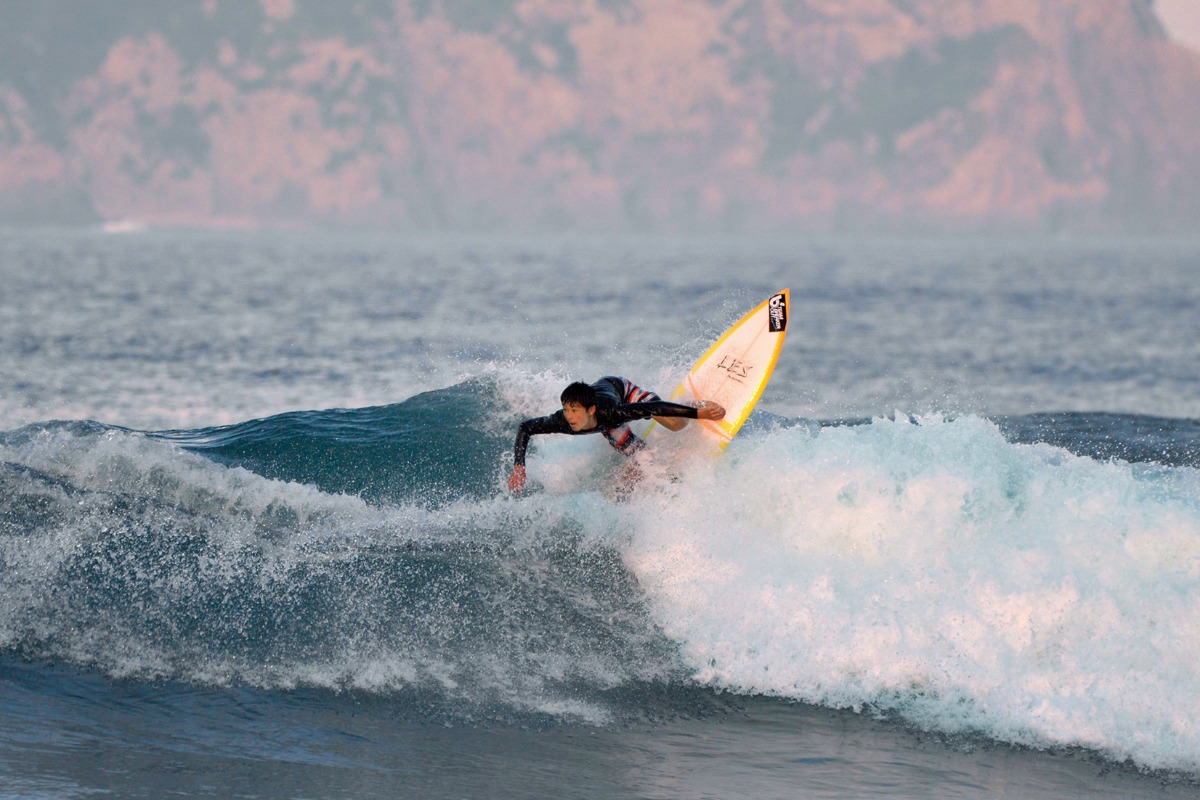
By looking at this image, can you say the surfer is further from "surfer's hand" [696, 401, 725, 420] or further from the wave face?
the wave face

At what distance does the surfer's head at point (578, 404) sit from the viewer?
336 inches

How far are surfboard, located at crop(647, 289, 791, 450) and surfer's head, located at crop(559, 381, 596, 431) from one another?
147 cm

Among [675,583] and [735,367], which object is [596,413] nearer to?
[675,583]

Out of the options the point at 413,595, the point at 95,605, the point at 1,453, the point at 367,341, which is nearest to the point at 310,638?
the point at 413,595

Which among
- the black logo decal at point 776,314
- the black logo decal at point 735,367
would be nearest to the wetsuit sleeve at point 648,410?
the black logo decal at point 735,367

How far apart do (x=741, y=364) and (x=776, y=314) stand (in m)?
0.49

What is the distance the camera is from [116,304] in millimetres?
35406

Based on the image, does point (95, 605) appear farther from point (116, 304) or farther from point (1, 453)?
point (116, 304)

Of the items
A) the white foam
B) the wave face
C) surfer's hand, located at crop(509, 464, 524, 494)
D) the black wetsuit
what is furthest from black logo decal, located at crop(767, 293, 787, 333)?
surfer's hand, located at crop(509, 464, 524, 494)

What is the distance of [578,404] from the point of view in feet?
28.0

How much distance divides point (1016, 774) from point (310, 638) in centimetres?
433

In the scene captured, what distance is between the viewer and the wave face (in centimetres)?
765

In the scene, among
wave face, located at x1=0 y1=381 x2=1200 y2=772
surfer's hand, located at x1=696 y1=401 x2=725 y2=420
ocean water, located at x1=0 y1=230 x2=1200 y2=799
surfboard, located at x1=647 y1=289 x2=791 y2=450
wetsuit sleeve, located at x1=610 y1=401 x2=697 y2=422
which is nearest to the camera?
ocean water, located at x1=0 y1=230 x2=1200 y2=799

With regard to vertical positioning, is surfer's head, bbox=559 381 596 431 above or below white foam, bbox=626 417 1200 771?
above
